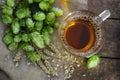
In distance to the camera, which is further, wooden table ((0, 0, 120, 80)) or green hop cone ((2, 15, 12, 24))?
wooden table ((0, 0, 120, 80))

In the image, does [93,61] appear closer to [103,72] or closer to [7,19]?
[103,72]

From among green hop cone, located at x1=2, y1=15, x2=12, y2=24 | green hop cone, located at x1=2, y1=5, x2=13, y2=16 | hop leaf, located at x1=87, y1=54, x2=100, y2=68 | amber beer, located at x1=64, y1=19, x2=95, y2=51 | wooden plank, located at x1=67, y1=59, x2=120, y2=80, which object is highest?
green hop cone, located at x1=2, y1=5, x2=13, y2=16

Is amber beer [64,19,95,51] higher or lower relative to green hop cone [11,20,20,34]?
lower

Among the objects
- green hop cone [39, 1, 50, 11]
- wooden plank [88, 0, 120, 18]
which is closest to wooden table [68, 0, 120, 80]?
wooden plank [88, 0, 120, 18]

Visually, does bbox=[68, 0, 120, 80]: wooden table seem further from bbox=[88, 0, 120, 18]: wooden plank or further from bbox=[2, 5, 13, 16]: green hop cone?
bbox=[2, 5, 13, 16]: green hop cone

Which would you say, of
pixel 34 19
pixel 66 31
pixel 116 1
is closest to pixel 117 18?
pixel 116 1

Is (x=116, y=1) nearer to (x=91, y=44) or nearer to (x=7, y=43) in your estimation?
(x=91, y=44)
